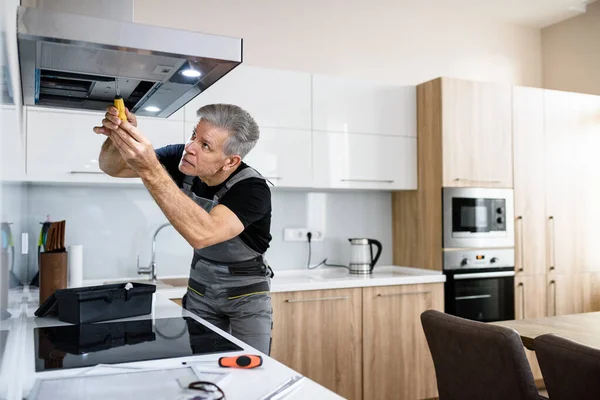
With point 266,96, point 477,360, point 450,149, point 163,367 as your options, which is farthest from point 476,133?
point 163,367

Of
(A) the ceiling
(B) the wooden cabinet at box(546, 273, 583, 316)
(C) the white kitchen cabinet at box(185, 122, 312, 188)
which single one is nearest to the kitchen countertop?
(C) the white kitchen cabinet at box(185, 122, 312, 188)

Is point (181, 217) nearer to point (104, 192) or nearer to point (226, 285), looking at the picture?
point (226, 285)

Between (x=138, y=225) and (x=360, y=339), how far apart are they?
1.47 m

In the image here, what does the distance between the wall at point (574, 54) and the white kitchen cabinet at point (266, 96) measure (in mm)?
2411

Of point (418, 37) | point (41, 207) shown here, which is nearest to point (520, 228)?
point (418, 37)

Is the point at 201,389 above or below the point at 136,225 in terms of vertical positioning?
below

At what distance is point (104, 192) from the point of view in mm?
3314

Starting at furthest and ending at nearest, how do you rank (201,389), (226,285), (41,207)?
1. (41,207)
2. (226,285)
3. (201,389)

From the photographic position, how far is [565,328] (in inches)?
87.0

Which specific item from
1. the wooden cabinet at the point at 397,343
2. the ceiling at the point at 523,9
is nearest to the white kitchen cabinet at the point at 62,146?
the wooden cabinet at the point at 397,343

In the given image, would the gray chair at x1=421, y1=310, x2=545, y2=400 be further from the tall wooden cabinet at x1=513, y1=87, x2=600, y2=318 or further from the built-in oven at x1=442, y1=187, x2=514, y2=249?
the tall wooden cabinet at x1=513, y1=87, x2=600, y2=318

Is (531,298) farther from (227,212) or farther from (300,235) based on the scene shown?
(227,212)

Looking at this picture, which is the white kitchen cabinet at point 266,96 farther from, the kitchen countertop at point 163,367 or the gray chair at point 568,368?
the gray chair at point 568,368

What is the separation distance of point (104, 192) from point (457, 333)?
2244 millimetres
